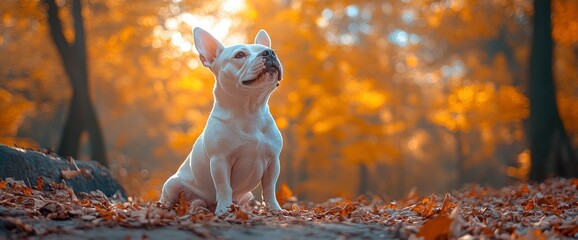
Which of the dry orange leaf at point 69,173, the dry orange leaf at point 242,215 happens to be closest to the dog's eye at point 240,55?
the dry orange leaf at point 242,215

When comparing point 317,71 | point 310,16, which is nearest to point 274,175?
point 317,71

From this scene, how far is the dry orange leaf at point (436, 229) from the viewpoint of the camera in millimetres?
3232

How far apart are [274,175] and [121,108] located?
17347 millimetres

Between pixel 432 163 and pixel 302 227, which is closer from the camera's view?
pixel 302 227

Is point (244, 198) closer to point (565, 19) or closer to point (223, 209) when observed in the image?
point (223, 209)

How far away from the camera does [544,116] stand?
34.3 feet

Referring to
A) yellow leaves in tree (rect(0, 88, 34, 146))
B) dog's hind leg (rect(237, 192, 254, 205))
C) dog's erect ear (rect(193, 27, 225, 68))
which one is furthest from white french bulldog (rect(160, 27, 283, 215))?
yellow leaves in tree (rect(0, 88, 34, 146))

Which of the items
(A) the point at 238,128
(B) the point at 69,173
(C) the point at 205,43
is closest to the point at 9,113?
(B) the point at 69,173

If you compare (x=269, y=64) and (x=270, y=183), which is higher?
(x=269, y=64)

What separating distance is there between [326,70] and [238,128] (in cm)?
1201

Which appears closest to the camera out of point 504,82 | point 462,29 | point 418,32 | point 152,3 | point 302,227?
point 302,227

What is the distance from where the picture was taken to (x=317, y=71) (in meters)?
16.0

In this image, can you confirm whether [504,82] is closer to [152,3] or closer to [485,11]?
[485,11]

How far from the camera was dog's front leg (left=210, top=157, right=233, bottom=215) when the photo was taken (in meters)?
4.53
